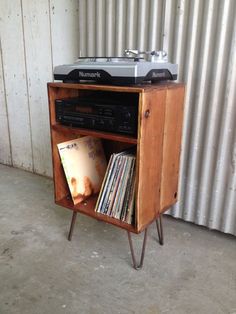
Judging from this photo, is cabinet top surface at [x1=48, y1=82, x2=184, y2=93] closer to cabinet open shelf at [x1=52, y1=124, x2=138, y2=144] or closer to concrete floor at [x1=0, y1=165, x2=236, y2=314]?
cabinet open shelf at [x1=52, y1=124, x2=138, y2=144]

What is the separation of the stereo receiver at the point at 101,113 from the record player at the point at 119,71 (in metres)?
0.10

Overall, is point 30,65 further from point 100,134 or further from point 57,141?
point 100,134

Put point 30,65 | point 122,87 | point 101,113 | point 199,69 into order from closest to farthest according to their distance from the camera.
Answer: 1. point 122,87
2. point 101,113
3. point 199,69
4. point 30,65

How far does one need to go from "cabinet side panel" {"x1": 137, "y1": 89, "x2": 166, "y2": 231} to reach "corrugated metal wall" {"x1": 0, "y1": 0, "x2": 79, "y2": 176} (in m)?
1.10

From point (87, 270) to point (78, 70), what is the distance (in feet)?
3.07

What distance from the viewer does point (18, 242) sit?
5.46 ft

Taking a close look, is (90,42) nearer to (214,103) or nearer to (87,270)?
(214,103)

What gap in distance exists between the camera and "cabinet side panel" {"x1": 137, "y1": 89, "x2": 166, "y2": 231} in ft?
3.85

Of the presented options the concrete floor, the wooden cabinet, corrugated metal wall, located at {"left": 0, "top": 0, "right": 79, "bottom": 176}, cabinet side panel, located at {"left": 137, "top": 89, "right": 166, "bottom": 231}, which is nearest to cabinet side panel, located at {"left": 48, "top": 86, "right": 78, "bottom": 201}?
the wooden cabinet

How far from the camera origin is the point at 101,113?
129cm

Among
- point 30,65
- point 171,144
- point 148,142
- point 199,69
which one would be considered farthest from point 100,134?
point 30,65

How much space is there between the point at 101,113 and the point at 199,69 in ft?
2.02

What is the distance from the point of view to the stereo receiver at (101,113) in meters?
1.22

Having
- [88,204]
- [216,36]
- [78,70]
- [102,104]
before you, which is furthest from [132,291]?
[216,36]
